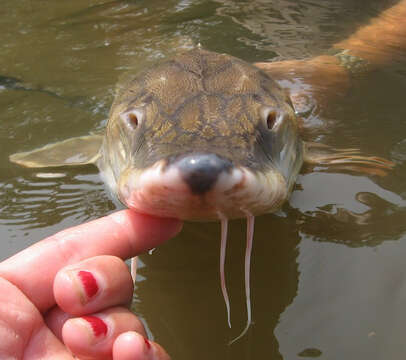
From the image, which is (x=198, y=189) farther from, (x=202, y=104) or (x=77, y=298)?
(x=202, y=104)

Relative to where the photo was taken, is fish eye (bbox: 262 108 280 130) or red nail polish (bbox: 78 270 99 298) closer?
red nail polish (bbox: 78 270 99 298)

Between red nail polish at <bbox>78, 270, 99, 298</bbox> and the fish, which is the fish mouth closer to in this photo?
the fish

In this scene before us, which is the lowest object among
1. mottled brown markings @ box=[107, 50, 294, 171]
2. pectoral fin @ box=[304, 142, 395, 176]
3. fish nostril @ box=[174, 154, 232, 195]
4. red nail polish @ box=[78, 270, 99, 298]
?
pectoral fin @ box=[304, 142, 395, 176]

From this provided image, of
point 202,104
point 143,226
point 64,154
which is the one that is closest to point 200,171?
point 143,226

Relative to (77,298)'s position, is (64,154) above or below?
below

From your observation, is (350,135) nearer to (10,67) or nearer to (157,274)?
(157,274)

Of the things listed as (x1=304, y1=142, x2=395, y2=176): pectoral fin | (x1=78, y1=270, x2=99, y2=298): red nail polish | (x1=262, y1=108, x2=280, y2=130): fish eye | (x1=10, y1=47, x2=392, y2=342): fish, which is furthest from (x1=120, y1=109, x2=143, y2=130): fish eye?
(x1=304, y1=142, x2=395, y2=176): pectoral fin

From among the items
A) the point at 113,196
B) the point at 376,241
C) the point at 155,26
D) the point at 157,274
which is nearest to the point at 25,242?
the point at 113,196
